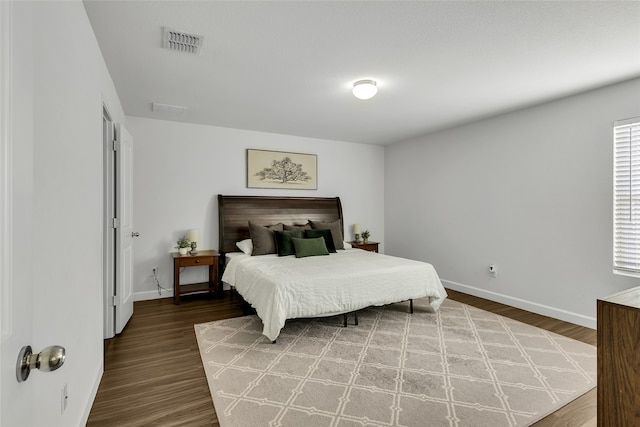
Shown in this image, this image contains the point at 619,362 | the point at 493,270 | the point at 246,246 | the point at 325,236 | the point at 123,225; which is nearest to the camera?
the point at 619,362

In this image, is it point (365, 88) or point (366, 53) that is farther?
point (365, 88)

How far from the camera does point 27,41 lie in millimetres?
686

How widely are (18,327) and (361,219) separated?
18.6 feet

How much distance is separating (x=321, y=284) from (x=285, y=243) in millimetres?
1338

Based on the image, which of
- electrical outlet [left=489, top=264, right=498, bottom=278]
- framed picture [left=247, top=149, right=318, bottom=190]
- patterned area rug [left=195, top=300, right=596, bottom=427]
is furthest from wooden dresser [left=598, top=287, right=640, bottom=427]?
framed picture [left=247, top=149, right=318, bottom=190]

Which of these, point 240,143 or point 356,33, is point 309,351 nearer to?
point 356,33

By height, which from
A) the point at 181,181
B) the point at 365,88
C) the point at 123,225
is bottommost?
the point at 123,225

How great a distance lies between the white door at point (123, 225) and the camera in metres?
3.14

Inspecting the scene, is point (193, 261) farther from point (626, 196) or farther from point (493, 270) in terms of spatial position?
point (626, 196)

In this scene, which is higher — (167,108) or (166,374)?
(167,108)

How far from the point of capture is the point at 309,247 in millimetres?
4234

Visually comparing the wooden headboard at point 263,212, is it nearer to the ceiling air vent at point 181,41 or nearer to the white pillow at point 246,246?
the white pillow at point 246,246

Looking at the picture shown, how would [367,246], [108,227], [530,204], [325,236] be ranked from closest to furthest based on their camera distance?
1. [108,227]
2. [530,204]
3. [325,236]
4. [367,246]

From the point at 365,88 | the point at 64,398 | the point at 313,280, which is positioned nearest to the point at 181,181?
the point at 313,280
